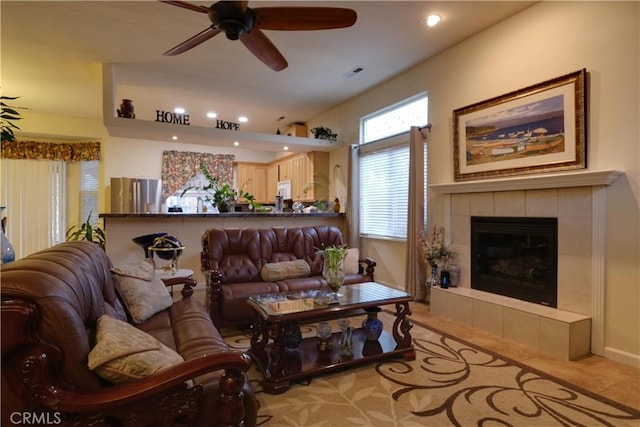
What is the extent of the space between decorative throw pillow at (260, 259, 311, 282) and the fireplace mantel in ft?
6.20

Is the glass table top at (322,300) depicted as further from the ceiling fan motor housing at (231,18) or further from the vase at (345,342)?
the ceiling fan motor housing at (231,18)

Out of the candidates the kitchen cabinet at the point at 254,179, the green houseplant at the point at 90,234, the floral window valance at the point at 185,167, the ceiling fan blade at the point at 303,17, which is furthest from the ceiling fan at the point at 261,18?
the kitchen cabinet at the point at 254,179

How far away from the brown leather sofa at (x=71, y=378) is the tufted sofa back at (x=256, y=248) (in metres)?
2.14

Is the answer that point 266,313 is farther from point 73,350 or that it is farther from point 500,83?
point 500,83

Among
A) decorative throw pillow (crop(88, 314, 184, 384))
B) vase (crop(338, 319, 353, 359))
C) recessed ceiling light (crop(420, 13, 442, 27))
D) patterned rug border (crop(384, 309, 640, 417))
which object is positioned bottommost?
patterned rug border (crop(384, 309, 640, 417))

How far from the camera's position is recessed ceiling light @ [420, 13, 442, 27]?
131 inches

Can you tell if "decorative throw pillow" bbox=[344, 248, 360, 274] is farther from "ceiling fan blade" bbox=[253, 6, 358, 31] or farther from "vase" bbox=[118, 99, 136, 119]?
"vase" bbox=[118, 99, 136, 119]

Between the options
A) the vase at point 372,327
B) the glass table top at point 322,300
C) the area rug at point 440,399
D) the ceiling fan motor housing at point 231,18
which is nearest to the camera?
the area rug at point 440,399

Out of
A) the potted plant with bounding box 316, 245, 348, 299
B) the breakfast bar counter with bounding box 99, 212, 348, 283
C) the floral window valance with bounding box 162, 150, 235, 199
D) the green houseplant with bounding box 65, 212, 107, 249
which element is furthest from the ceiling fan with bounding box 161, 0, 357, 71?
the floral window valance with bounding box 162, 150, 235, 199

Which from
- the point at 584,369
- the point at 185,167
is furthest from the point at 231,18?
the point at 185,167

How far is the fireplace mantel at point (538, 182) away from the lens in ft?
8.58

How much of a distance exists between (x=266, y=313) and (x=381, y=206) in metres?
3.33

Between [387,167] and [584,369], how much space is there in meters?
3.32

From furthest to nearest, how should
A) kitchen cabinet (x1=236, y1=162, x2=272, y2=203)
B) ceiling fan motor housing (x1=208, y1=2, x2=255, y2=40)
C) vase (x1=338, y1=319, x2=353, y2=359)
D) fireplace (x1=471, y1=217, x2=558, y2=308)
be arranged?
kitchen cabinet (x1=236, y1=162, x2=272, y2=203) < fireplace (x1=471, y1=217, x2=558, y2=308) < vase (x1=338, y1=319, x2=353, y2=359) < ceiling fan motor housing (x1=208, y1=2, x2=255, y2=40)
